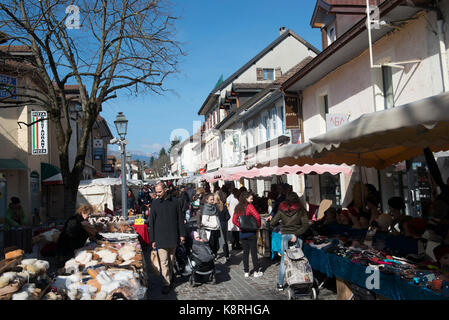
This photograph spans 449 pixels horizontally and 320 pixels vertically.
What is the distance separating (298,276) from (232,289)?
5.24 feet

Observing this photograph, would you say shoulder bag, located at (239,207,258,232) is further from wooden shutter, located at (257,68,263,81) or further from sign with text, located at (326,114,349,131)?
wooden shutter, located at (257,68,263,81)

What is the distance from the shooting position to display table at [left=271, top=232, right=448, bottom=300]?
3.90m

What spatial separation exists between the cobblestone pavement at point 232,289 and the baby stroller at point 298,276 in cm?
12

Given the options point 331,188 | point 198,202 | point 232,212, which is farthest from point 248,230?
point 198,202

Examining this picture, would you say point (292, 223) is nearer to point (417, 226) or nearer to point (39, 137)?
point (417, 226)

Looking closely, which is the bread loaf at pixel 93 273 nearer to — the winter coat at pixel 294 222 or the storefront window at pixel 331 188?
the winter coat at pixel 294 222

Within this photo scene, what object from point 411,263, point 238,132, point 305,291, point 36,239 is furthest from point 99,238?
point 238,132

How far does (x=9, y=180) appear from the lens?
18.7 metres

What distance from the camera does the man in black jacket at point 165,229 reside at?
664cm

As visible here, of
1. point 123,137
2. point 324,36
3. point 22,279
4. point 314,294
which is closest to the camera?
point 22,279

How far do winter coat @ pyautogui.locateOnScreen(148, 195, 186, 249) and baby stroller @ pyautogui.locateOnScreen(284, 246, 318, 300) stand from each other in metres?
1.91

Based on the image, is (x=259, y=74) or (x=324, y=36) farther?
(x=259, y=74)

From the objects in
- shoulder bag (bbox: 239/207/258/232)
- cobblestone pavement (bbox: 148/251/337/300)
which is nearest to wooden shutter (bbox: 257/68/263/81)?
cobblestone pavement (bbox: 148/251/337/300)

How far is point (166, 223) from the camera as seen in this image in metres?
6.66
